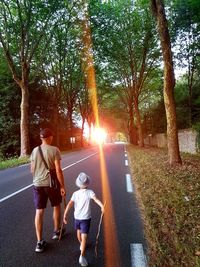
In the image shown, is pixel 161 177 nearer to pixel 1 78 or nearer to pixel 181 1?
pixel 181 1

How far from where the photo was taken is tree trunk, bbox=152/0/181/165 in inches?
557

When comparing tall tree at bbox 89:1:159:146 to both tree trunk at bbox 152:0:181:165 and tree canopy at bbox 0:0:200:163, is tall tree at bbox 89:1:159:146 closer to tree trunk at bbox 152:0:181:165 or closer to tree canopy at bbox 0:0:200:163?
tree canopy at bbox 0:0:200:163

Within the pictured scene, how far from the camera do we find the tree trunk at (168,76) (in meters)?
14.2

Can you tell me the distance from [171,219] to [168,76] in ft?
30.7

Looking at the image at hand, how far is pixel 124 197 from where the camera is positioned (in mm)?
8914

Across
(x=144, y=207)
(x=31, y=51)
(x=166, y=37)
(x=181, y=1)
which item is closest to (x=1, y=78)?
(x=31, y=51)

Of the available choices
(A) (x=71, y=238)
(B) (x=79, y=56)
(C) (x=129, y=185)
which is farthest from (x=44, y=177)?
(B) (x=79, y=56)

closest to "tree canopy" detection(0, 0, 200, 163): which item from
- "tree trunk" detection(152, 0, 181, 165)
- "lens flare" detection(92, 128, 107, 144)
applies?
"tree trunk" detection(152, 0, 181, 165)

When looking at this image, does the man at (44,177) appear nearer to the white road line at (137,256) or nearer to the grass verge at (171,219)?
the white road line at (137,256)

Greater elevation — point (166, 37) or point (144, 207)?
point (166, 37)

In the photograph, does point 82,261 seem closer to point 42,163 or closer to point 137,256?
point 137,256

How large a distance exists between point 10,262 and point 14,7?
21.7 m

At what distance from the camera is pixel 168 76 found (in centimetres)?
1441

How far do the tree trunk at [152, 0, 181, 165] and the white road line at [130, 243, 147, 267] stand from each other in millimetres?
10124
